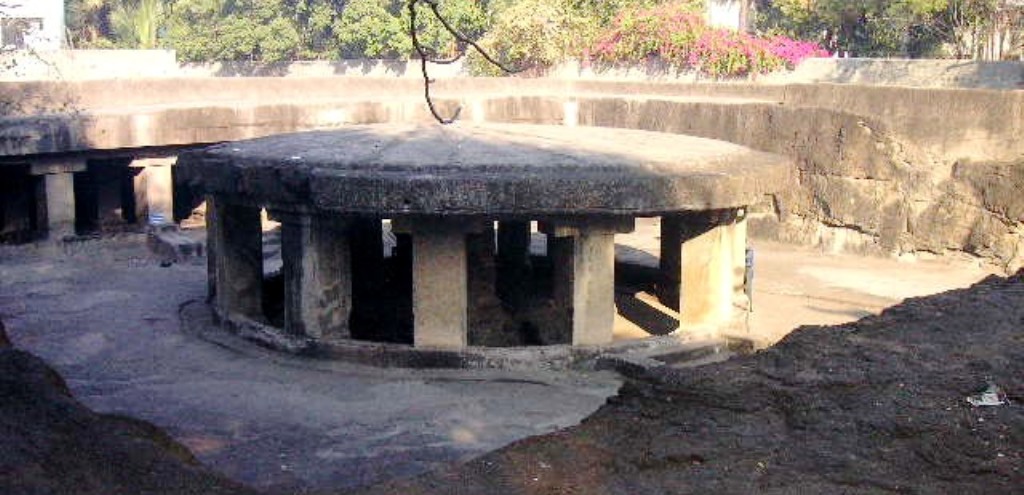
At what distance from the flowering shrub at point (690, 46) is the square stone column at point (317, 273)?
11.3 metres

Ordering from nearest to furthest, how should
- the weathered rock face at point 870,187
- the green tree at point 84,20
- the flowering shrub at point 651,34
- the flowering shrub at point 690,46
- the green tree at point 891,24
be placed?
1. the weathered rock face at point 870,187
2. the flowering shrub at point 690,46
3. the flowering shrub at point 651,34
4. the green tree at point 891,24
5. the green tree at point 84,20

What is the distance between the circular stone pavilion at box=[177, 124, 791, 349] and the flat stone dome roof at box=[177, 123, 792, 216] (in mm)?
11

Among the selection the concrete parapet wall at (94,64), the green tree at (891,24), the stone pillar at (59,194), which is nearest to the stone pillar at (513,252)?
the stone pillar at (59,194)

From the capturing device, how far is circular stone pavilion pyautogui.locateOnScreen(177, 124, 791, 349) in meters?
7.73

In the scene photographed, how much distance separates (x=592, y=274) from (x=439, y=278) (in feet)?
3.72

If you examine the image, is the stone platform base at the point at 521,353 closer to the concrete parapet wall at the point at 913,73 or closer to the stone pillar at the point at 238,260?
the stone pillar at the point at 238,260

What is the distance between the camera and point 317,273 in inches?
330

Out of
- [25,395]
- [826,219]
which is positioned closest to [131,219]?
[826,219]

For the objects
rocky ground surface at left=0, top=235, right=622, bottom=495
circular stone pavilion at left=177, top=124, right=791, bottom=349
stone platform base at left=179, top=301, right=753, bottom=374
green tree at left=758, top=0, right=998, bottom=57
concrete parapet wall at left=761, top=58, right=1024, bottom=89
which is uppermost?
green tree at left=758, top=0, right=998, bottom=57

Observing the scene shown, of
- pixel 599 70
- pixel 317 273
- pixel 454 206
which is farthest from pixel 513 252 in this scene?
pixel 599 70

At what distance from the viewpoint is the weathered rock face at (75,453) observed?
14.6ft

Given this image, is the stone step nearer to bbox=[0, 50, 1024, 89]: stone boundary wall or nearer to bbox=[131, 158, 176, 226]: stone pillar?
bbox=[0, 50, 1024, 89]: stone boundary wall

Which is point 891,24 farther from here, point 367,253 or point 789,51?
point 367,253

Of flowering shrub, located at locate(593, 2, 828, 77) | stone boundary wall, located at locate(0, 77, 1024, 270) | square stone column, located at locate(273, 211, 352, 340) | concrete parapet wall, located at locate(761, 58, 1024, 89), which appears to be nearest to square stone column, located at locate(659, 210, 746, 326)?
square stone column, located at locate(273, 211, 352, 340)
